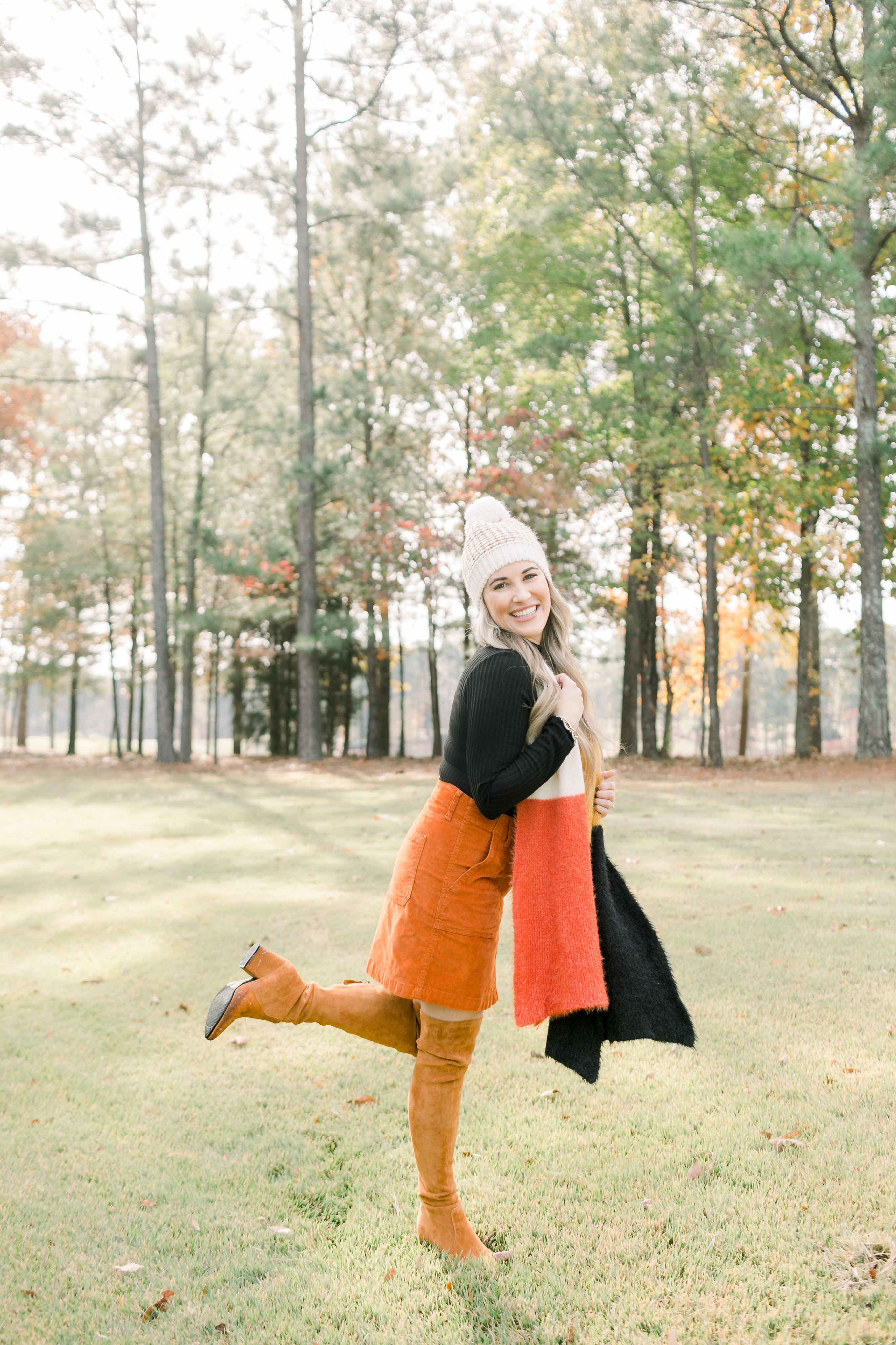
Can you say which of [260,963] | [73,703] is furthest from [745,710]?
[260,963]

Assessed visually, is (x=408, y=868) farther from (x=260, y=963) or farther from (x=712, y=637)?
(x=712, y=637)

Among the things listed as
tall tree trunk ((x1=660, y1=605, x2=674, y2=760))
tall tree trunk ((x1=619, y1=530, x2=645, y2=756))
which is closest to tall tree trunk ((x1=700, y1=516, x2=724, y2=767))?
tall tree trunk ((x1=619, y1=530, x2=645, y2=756))

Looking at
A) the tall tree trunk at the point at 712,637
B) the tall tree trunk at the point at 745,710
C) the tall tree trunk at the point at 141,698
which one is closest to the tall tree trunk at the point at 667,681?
the tall tree trunk at the point at 745,710

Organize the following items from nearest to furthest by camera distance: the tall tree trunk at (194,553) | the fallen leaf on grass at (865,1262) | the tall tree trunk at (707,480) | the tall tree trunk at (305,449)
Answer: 1. the fallen leaf on grass at (865,1262)
2. the tall tree trunk at (707,480)
3. the tall tree trunk at (305,449)
4. the tall tree trunk at (194,553)

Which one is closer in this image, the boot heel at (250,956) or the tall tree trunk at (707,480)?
the boot heel at (250,956)

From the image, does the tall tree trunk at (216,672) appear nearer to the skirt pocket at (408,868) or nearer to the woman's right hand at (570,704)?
the skirt pocket at (408,868)

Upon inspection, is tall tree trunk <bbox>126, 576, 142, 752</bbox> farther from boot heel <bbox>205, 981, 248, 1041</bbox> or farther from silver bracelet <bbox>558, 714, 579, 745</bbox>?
silver bracelet <bbox>558, 714, 579, 745</bbox>

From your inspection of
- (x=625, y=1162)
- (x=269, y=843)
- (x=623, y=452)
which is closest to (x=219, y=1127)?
(x=625, y=1162)

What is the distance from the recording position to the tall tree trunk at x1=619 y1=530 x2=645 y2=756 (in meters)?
20.1

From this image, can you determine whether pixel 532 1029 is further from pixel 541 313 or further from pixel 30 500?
pixel 30 500

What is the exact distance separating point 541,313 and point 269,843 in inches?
596

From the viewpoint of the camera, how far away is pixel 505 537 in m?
2.67

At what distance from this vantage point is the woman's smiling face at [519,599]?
2.59 m

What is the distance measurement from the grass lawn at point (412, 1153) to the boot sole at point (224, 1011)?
0.65m
